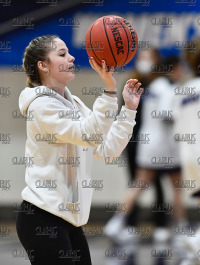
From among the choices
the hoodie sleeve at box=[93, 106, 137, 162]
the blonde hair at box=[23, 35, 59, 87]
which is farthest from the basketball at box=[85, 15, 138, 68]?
the hoodie sleeve at box=[93, 106, 137, 162]

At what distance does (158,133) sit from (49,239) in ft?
8.78

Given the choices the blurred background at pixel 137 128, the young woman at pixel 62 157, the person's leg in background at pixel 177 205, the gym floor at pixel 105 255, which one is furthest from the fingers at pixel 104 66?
the person's leg in background at pixel 177 205

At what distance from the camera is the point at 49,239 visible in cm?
250

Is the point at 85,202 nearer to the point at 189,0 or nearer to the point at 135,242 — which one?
the point at 135,242

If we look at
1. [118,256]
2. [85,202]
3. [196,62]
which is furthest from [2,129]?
[85,202]

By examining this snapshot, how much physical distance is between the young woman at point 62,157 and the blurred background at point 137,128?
1778 mm

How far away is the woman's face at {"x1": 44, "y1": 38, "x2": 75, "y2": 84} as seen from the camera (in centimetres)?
271

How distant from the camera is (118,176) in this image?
19.7ft

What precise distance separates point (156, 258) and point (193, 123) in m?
1.68

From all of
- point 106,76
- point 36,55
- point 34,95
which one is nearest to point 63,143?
point 34,95

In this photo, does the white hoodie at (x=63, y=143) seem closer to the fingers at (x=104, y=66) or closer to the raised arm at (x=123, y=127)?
the raised arm at (x=123, y=127)

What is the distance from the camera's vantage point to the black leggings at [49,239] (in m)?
2.48

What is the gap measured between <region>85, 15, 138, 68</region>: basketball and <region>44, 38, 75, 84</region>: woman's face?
142 mm

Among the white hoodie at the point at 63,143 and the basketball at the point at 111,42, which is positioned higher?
the basketball at the point at 111,42
